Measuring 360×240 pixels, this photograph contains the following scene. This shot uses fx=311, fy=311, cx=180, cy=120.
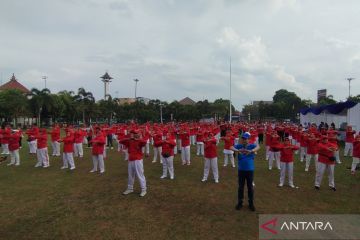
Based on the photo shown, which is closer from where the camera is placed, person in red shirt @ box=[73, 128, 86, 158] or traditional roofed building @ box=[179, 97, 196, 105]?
person in red shirt @ box=[73, 128, 86, 158]

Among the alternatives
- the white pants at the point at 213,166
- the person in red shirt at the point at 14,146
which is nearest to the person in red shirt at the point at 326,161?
the white pants at the point at 213,166

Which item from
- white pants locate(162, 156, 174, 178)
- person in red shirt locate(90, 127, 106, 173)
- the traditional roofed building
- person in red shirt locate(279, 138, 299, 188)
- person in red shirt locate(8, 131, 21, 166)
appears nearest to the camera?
person in red shirt locate(279, 138, 299, 188)

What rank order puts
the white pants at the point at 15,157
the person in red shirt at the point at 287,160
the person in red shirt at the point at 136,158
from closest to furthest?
the person in red shirt at the point at 136,158 → the person in red shirt at the point at 287,160 → the white pants at the point at 15,157

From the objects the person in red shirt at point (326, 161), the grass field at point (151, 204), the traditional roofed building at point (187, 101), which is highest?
the traditional roofed building at point (187, 101)

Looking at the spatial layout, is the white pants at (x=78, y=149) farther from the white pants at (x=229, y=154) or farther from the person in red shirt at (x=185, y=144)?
the white pants at (x=229, y=154)

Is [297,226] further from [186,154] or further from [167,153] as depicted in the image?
[186,154]

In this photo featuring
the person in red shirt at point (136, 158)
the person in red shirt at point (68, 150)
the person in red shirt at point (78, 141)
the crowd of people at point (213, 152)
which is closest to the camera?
the crowd of people at point (213, 152)

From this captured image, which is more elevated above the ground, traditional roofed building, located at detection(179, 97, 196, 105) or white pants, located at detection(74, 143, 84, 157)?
traditional roofed building, located at detection(179, 97, 196, 105)

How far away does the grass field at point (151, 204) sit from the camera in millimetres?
7637

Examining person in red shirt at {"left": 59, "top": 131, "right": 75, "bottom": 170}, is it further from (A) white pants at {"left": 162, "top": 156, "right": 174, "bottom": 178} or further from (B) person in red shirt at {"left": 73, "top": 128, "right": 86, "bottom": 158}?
(A) white pants at {"left": 162, "top": 156, "right": 174, "bottom": 178}

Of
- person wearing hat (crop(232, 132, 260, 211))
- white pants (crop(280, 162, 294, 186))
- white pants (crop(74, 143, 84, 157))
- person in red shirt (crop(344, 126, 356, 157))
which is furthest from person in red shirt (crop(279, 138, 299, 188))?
white pants (crop(74, 143, 84, 157))

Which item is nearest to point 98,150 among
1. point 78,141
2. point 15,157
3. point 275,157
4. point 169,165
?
point 169,165

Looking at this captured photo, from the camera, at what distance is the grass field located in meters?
7.64

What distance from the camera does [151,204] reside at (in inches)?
383
